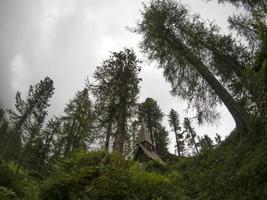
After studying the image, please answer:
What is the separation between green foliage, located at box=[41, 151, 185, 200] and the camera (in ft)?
25.4

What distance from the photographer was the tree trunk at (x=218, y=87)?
11.8 metres

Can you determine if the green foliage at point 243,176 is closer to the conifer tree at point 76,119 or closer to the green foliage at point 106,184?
the green foliage at point 106,184

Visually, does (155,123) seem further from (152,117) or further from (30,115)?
(30,115)

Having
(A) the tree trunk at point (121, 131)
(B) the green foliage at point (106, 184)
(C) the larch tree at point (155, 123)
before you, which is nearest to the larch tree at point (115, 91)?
(A) the tree trunk at point (121, 131)

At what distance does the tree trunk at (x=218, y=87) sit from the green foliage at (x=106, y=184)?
4628 mm

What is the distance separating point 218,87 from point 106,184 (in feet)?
27.7

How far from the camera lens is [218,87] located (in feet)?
44.8

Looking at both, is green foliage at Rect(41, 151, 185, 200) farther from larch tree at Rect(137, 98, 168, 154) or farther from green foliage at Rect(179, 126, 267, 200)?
larch tree at Rect(137, 98, 168, 154)

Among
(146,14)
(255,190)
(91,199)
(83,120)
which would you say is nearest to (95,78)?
(146,14)

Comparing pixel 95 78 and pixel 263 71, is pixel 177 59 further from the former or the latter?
pixel 263 71

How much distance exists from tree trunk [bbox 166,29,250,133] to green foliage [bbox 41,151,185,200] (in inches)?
182

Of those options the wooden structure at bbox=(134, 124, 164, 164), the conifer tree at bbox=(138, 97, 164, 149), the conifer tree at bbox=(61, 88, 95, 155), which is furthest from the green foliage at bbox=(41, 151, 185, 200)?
the conifer tree at bbox=(138, 97, 164, 149)

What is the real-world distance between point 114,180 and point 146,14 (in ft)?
41.0

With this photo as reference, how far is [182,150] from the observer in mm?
40531
